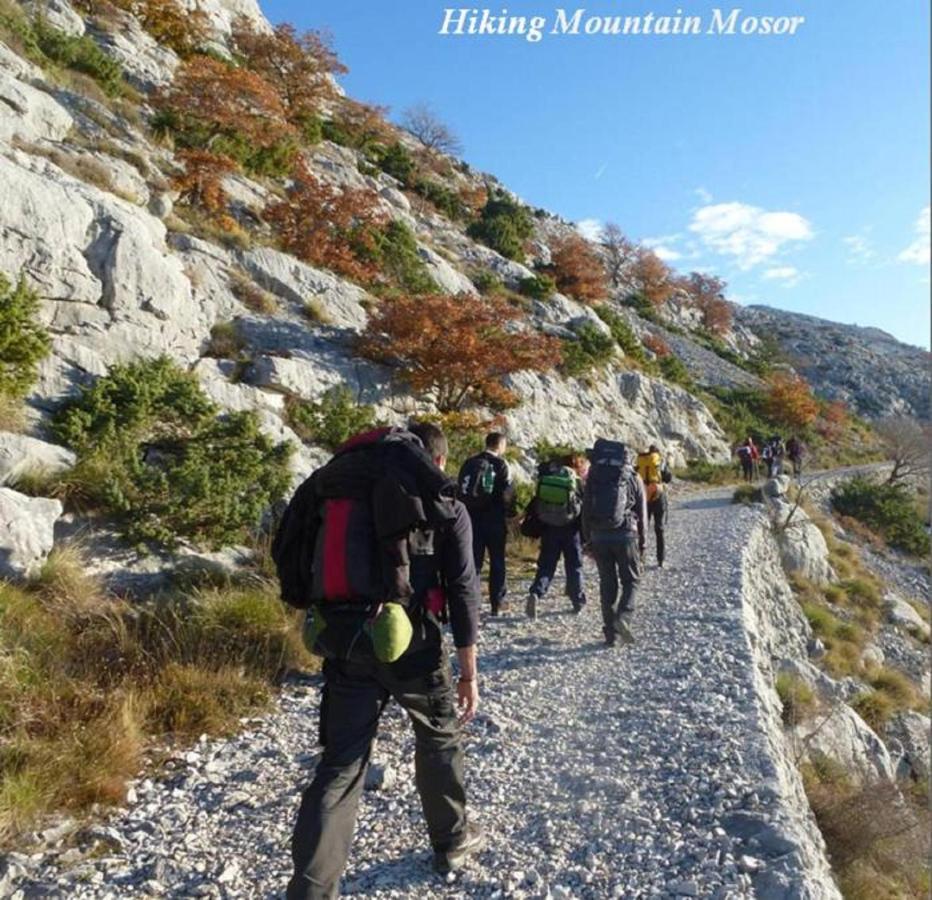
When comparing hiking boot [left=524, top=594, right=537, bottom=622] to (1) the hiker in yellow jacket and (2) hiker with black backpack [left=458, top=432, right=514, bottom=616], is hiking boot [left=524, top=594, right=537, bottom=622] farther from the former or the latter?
(1) the hiker in yellow jacket

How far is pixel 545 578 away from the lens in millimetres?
7371

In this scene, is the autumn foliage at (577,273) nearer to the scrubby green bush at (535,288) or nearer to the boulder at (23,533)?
the scrubby green bush at (535,288)

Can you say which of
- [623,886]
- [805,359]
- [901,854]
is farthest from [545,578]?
[805,359]

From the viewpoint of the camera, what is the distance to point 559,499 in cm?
700

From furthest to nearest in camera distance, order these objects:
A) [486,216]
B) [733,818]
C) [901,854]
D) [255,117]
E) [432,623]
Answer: [486,216], [255,117], [901,854], [733,818], [432,623]

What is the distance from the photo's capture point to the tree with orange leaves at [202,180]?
14312 millimetres

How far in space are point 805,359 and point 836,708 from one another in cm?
6600

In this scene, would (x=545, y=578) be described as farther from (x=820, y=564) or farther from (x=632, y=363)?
(x=632, y=363)

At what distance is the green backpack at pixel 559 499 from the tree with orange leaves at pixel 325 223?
36.9 ft

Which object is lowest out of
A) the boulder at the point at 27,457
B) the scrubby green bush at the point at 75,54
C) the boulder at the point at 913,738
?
the boulder at the point at 913,738

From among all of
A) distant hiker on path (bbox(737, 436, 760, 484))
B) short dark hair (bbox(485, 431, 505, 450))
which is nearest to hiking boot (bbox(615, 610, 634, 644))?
short dark hair (bbox(485, 431, 505, 450))

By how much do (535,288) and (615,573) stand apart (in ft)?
70.7

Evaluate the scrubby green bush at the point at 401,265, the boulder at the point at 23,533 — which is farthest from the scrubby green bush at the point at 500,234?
the boulder at the point at 23,533

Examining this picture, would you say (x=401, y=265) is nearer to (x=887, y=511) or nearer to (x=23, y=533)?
(x=23, y=533)
